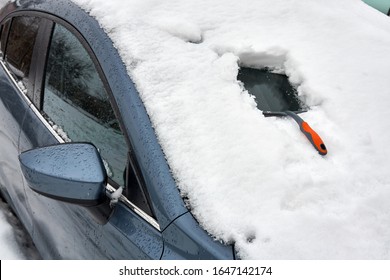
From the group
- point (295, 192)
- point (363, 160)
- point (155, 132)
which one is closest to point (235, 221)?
point (295, 192)

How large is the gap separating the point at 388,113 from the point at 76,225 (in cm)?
122

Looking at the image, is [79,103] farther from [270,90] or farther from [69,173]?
[270,90]

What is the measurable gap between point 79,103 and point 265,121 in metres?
0.69

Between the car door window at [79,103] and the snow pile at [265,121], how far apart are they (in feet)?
0.48

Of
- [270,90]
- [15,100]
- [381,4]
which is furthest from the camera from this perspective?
[381,4]

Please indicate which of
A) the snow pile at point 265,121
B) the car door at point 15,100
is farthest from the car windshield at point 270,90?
the car door at point 15,100

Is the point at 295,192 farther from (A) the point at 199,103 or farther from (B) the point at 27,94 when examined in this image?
(B) the point at 27,94

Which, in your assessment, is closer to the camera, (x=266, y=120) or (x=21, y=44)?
(x=266, y=120)

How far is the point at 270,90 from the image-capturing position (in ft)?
5.07

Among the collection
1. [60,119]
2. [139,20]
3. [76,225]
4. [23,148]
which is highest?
[139,20]

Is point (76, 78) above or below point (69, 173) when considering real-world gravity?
above

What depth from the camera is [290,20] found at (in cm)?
176

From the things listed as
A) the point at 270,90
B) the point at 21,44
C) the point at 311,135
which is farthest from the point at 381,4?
the point at 21,44

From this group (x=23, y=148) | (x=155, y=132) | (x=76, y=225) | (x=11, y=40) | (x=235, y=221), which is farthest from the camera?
(x=11, y=40)
